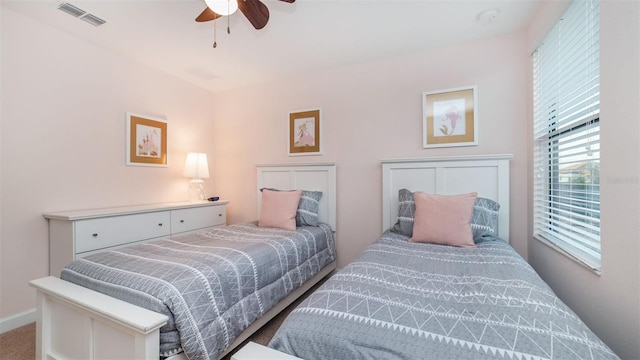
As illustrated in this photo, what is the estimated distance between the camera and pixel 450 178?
2.46 metres

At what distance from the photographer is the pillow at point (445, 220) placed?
1922mm

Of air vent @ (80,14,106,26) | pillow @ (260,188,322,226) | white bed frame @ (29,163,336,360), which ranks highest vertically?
air vent @ (80,14,106,26)

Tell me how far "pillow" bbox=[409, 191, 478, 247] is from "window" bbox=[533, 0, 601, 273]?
53 centimetres

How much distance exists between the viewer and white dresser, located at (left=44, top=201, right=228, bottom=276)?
2025 mm

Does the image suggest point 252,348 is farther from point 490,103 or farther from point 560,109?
point 490,103

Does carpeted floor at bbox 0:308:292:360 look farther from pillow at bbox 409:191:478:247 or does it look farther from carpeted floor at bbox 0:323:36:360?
pillow at bbox 409:191:478:247

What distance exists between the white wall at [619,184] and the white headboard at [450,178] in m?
1.08

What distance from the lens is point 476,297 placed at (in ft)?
3.59

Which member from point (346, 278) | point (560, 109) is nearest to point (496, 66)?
point (560, 109)

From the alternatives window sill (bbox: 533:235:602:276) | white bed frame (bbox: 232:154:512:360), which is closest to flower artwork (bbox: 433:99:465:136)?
white bed frame (bbox: 232:154:512:360)

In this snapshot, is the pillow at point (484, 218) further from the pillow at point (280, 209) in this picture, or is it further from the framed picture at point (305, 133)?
the framed picture at point (305, 133)

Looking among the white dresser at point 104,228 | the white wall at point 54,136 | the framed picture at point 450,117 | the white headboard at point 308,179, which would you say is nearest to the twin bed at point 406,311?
the framed picture at point 450,117

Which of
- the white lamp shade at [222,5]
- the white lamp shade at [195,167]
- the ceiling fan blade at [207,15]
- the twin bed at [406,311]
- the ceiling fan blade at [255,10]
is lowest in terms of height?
the twin bed at [406,311]

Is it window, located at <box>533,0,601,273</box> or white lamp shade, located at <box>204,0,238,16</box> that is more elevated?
white lamp shade, located at <box>204,0,238,16</box>
